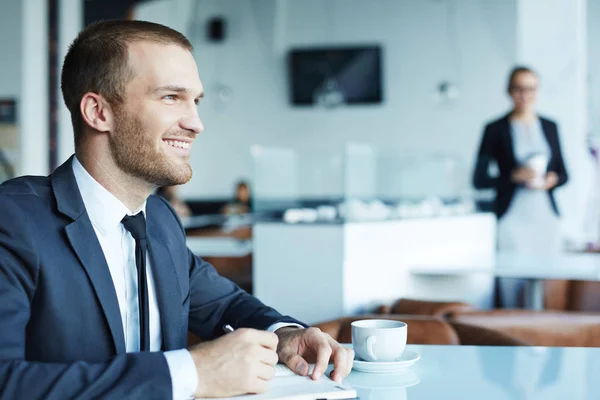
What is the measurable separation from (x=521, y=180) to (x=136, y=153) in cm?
361

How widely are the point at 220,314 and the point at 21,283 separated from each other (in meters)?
0.57

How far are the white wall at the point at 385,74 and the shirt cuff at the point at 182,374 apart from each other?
818cm

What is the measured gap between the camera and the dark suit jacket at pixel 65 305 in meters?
1.06

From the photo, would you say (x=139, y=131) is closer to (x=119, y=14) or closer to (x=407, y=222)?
(x=407, y=222)

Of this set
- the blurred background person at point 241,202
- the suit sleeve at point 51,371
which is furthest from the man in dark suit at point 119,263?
the blurred background person at point 241,202

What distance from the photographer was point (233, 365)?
113cm

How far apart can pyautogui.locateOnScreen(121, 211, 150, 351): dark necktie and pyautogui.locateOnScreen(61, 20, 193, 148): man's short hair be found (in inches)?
8.1

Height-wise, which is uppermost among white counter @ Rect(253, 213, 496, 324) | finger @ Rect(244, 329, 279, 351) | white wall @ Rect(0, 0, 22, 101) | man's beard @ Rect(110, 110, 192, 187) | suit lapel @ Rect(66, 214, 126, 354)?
white wall @ Rect(0, 0, 22, 101)

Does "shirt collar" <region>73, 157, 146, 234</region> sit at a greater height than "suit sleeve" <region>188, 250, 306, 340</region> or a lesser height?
greater

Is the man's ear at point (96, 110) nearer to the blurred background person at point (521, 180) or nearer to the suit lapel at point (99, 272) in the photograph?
the suit lapel at point (99, 272)

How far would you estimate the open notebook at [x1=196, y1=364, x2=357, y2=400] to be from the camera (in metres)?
1.13

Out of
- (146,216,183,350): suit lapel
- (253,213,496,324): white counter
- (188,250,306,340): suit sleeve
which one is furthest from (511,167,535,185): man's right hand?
(146,216,183,350): suit lapel

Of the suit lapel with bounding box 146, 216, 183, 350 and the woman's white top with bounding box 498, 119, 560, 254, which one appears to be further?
the woman's white top with bounding box 498, 119, 560, 254

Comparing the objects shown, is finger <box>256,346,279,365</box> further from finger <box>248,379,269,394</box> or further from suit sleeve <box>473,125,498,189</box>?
suit sleeve <box>473,125,498,189</box>
